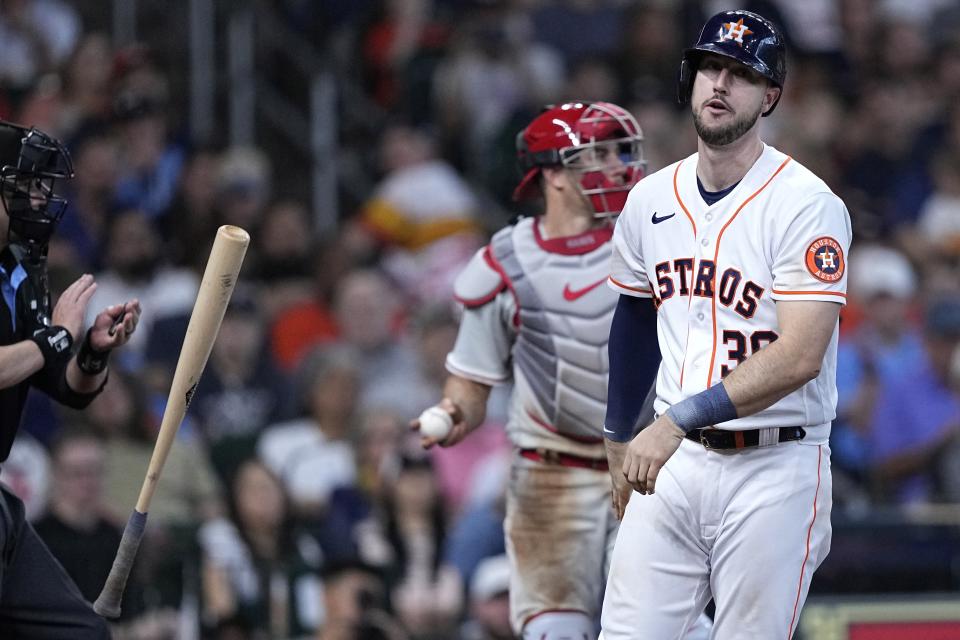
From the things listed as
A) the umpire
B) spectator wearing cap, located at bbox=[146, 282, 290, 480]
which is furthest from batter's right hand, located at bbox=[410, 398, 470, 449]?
spectator wearing cap, located at bbox=[146, 282, 290, 480]

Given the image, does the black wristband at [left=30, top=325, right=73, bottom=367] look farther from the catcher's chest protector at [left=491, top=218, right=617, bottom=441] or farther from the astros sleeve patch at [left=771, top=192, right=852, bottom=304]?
the astros sleeve patch at [left=771, top=192, right=852, bottom=304]

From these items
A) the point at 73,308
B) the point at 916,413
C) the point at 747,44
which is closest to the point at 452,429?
the point at 73,308

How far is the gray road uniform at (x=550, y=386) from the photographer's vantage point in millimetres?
6043

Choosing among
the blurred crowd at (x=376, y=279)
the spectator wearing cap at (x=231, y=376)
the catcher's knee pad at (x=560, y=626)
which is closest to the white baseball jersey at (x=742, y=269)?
the catcher's knee pad at (x=560, y=626)

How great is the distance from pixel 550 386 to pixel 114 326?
164 centimetres

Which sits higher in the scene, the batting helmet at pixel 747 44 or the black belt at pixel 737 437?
the batting helmet at pixel 747 44

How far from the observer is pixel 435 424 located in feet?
19.6

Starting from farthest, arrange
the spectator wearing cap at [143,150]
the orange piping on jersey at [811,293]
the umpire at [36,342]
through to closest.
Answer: the spectator wearing cap at [143,150], the umpire at [36,342], the orange piping on jersey at [811,293]

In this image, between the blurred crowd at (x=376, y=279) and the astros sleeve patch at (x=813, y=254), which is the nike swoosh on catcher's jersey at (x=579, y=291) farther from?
the blurred crowd at (x=376, y=279)

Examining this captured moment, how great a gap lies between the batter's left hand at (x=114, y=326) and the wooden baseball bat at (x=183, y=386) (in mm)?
213

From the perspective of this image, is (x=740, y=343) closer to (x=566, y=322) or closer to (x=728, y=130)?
(x=728, y=130)

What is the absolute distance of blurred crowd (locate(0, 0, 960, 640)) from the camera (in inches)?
→ 320

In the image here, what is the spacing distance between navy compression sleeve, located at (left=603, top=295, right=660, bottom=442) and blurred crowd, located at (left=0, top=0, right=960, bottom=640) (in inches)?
112

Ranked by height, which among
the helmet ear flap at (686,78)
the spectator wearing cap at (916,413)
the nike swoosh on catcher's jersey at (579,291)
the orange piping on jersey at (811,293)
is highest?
the helmet ear flap at (686,78)
